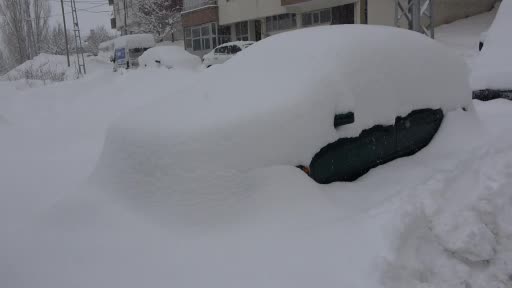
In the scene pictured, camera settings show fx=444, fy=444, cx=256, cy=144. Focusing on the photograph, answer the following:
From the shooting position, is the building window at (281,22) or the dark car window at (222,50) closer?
the dark car window at (222,50)

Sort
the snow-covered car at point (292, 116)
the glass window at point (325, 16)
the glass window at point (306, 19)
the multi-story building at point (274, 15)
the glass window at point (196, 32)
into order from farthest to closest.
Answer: the glass window at point (196, 32) → the glass window at point (306, 19) → the glass window at point (325, 16) → the multi-story building at point (274, 15) → the snow-covered car at point (292, 116)

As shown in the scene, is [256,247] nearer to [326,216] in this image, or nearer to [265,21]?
[326,216]

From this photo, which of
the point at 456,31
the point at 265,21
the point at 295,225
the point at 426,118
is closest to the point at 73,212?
the point at 295,225

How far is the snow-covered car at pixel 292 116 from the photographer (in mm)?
3336

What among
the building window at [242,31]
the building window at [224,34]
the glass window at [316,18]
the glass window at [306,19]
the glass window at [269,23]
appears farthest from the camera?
the building window at [224,34]

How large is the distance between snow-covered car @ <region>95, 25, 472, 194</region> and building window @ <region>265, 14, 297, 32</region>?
2258cm

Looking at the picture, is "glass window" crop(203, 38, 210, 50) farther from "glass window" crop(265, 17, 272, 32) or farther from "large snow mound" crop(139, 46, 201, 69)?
"large snow mound" crop(139, 46, 201, 69)

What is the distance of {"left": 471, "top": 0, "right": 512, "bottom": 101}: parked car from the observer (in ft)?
22.3

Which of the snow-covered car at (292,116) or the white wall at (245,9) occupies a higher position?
the white wall at (245,9)

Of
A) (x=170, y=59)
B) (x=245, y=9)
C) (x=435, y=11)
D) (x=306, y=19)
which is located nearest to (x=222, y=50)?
(x=170, y=59)

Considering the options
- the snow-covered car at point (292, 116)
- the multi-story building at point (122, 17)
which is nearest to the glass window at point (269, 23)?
the multi-story building at point (122, 17)

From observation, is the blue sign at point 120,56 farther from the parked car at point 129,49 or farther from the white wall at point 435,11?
the white wall at point 435,11

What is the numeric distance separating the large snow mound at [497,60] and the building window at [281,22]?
19.0 metres

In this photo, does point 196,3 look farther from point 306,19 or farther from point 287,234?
point 287,234
